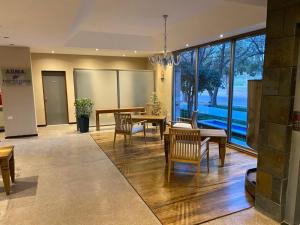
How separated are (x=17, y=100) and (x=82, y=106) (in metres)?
1.74

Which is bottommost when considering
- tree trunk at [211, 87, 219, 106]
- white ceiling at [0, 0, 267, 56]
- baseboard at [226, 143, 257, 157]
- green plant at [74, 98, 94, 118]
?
baseboard at [226, 143, 257, 157]

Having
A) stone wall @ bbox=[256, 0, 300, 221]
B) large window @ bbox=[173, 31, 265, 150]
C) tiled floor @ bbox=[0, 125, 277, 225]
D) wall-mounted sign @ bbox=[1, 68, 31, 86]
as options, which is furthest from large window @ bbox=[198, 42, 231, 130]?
wall-mounted sign @ bbox=[1, 68, 31, 86]

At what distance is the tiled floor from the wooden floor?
14cm

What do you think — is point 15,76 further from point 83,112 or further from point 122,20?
point 122,20

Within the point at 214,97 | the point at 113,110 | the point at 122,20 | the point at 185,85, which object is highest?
the point at 122,20

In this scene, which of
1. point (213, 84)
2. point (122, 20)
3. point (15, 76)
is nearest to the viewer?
point (122, 20)

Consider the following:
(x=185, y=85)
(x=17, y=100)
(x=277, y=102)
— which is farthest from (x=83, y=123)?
(x=277, y=102)

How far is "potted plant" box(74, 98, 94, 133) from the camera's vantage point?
654cm

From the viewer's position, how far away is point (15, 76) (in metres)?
5.84

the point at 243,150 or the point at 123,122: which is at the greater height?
the point at 123,122

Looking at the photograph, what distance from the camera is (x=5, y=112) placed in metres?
5.88

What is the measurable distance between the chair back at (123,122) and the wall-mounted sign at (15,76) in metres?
2.94

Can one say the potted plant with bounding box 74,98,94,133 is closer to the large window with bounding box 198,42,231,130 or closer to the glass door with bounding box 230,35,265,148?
the large window with bounding box 198,42,231,130

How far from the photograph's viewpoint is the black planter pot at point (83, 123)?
655 cm
